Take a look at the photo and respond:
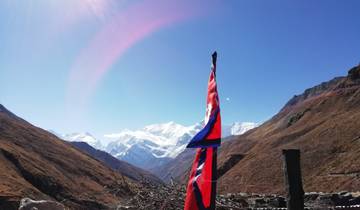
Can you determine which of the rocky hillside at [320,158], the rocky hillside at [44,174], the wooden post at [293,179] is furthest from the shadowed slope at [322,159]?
the wooden post at [293,179]

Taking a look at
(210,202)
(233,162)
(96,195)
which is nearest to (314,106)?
(233,162)

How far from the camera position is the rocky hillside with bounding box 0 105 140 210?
71688mm

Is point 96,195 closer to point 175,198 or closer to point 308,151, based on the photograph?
point 308,151

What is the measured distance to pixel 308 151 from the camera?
281 feet

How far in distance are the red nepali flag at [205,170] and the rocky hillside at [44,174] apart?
5325 cm

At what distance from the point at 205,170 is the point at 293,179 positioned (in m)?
1.88

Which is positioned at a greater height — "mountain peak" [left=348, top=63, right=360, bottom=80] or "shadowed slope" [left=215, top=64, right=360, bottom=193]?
"mountain peak" [left=348, top=63, right=360, bottom=80]

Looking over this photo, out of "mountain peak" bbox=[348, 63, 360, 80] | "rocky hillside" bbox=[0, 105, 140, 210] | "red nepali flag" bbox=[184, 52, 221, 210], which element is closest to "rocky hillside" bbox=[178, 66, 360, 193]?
"mountain peak" bbox=[348, 63, 360, 80]

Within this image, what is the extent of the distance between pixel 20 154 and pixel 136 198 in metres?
94.3

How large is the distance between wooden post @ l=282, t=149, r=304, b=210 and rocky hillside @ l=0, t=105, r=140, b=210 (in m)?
52.0

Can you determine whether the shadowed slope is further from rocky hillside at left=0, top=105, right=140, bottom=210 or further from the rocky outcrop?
the rocky outcrop

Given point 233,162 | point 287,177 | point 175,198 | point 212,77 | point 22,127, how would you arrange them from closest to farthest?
point 212,77 → point 287,177 → point 175,198 → point 233,162 → point 22,127

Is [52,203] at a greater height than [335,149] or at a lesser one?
lesser

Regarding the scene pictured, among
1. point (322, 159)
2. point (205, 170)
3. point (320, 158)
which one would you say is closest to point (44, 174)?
point (320, 158)
